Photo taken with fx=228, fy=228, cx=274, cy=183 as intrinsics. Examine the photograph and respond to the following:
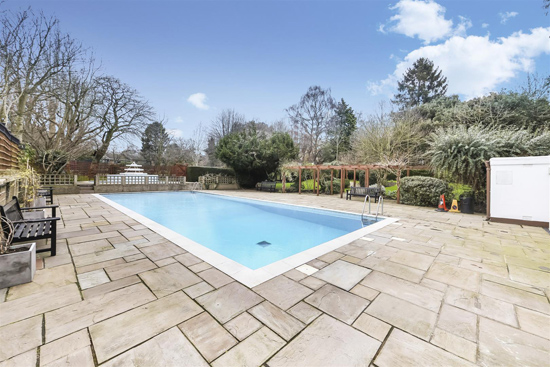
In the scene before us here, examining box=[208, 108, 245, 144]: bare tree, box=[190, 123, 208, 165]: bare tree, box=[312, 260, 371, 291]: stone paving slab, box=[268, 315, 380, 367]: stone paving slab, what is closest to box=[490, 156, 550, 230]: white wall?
box=[312, 260, 371, 291]: stone paving slab

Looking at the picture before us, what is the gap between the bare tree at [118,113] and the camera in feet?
49.7

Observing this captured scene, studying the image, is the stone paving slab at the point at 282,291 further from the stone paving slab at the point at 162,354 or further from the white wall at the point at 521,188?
the white wall at the point at 521,188

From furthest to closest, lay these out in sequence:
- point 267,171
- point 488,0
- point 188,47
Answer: point 267,171, point 188,47, point 488,0

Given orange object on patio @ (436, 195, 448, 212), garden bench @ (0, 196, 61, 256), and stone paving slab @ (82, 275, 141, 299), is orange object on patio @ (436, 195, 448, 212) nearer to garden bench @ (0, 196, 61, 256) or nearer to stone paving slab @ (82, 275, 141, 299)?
stone paving slab @ (82, 275, 141, 299)

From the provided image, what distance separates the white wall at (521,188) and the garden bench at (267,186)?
9.92 meters

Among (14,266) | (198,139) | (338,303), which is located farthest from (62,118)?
(338,303)

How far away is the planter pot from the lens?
2.12 m

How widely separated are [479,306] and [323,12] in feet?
43.2

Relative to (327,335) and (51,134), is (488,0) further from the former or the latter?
(51,134)

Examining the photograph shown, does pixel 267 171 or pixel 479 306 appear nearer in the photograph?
pixel 479 306

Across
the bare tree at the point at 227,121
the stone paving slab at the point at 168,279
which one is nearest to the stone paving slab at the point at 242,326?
the stone paving slab at the point at 168,279

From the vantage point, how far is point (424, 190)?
823cm

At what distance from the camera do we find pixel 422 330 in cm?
168

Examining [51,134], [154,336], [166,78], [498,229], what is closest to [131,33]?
[166,78]
